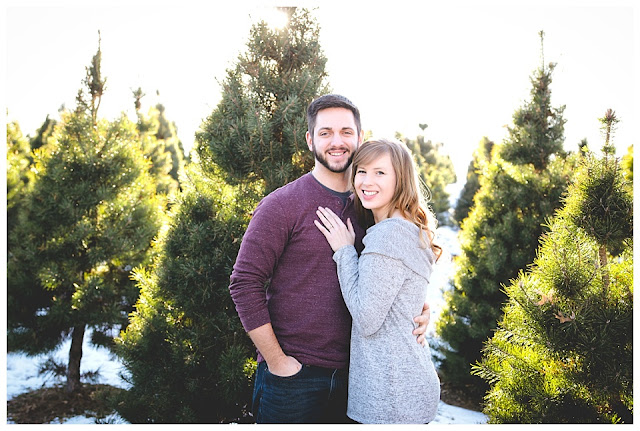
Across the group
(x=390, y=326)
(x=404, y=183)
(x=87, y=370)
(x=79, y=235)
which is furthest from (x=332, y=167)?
(x=87, y=370)

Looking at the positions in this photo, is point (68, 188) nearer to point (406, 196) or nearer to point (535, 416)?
point (406, 196)

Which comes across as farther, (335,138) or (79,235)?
(79,235)

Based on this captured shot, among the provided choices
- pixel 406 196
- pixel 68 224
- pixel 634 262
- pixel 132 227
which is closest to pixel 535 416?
pixel 634 262

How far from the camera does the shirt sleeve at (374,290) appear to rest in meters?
2.18

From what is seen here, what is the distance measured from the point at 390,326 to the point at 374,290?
0.25 meters

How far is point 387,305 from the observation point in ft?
7.20

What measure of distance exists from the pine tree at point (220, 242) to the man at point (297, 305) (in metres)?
1.02

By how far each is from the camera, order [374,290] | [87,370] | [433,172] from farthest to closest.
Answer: [433,172], [87,370], [374,290]

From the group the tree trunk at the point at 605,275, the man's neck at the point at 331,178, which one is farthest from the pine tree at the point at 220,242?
the tree trunk at the point at 605,275

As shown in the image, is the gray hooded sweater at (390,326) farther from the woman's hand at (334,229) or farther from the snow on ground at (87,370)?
the snow on ground at (87,370)

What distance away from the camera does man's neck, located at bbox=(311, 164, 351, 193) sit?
9.12ft

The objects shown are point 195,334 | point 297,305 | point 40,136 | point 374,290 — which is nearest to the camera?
point 374,290

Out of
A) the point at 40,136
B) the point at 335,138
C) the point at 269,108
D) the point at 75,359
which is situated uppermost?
the point at 40,136

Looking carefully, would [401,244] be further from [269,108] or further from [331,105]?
[269,108]
